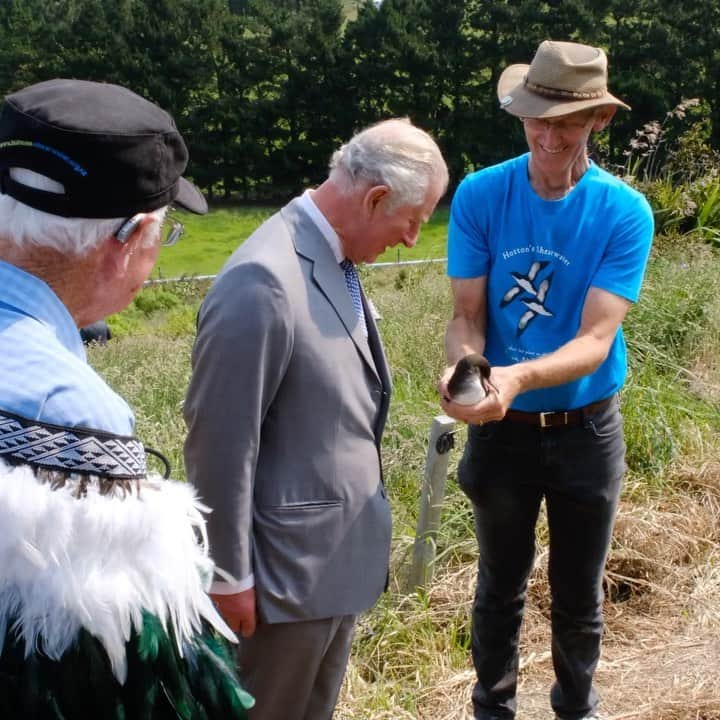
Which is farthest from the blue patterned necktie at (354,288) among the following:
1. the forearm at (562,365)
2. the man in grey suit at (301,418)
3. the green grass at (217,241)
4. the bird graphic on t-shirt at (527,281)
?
the green grass at (217,241)

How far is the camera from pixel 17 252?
1.49 meters

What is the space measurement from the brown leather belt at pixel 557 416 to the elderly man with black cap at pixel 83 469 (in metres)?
1.45

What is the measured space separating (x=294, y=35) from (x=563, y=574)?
122ft

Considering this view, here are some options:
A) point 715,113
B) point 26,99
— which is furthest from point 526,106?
point 715,113

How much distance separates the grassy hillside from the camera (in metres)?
3.25

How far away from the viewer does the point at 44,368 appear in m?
1.38

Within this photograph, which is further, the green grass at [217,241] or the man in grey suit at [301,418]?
the green grass at [217,241]

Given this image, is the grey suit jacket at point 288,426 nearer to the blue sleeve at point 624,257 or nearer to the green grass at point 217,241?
the blue sleeve at point 624,257

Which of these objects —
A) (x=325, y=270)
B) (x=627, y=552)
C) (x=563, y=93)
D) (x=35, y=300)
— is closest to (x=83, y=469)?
(x=35, y=300)

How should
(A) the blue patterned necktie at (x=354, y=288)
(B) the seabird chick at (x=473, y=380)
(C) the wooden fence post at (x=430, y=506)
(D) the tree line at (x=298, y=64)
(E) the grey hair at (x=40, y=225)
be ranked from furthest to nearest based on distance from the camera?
(D) the tree line at (x=298, y=64), (C) the wooden fence post at (x=430, y=506), (B) the seabird chick at (x=473, y=380), (A) the blue patterned necktie at (x=354, y=288), (E) the grey hair at (x=40, y=225)

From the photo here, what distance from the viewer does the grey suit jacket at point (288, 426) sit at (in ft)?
7.13

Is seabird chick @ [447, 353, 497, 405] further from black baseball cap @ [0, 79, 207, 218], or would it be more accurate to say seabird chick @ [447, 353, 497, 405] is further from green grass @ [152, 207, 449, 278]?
green grass @ [152, 207, 449, 278]

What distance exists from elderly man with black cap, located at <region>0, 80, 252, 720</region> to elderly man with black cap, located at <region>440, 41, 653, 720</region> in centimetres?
128

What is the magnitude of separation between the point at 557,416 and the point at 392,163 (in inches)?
38.1
